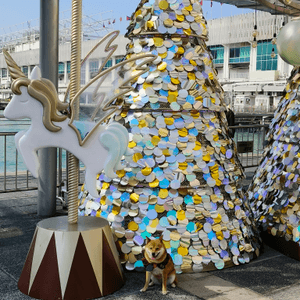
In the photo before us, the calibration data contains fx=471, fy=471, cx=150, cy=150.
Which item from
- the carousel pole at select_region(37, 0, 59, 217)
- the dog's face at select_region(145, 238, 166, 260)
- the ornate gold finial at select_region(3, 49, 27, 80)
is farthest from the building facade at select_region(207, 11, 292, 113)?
the ornate gold finial at select_region(3, 49, 27, 80)

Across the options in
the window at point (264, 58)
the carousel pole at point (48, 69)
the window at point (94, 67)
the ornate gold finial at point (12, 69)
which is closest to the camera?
the ornate gold finial at point (12, 69)

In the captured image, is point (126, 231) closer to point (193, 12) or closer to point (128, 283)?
point (128, 283)

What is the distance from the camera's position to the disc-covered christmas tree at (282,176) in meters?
4.65

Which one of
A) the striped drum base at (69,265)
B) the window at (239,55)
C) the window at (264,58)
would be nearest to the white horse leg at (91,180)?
the striped drum base at (69,265)

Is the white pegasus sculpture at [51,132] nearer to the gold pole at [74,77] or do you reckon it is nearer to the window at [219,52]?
the gold pole at [74,77]

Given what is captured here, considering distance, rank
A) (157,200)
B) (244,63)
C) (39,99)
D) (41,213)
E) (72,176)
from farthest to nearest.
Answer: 1. (244,63)
2. (41,213)
3. (157,200)
4. (72,176)
5. (39,99)

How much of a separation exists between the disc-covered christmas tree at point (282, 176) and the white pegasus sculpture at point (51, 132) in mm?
1909

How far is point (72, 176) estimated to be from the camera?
373 cm

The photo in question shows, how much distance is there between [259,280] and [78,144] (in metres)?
1.87

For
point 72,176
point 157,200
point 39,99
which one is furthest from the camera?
point 157,200

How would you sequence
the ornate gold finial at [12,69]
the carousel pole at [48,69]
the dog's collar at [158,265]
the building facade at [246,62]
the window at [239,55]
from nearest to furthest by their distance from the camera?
1. the ornate gold finial at [12,69]
2. the dog's collar at [158,265]
3. the carousel pole at [48,69]
4. the building facade at [246,62]
5. the window at [239,55]

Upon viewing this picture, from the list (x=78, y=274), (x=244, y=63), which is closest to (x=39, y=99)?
(x=78, y=274)

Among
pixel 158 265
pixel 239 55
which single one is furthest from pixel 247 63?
pixel 158 265

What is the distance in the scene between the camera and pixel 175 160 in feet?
13.3
